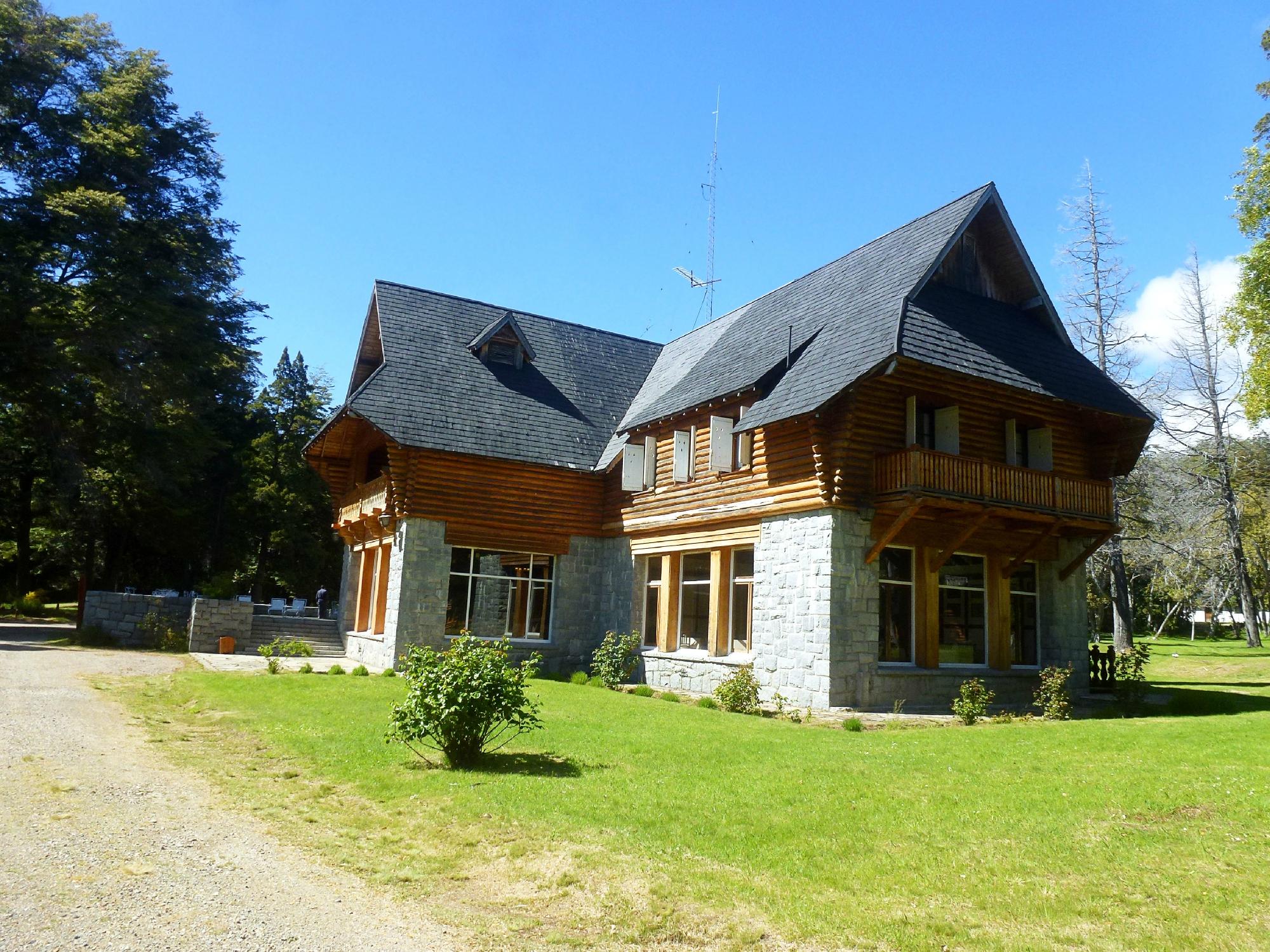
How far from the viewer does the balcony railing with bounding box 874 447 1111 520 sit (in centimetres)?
1576

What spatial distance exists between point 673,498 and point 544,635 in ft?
17.4

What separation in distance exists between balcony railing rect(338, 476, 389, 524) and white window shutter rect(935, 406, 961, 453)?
12916mm

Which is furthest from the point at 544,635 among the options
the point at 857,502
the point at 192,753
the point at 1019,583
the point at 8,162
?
the point at 8,162

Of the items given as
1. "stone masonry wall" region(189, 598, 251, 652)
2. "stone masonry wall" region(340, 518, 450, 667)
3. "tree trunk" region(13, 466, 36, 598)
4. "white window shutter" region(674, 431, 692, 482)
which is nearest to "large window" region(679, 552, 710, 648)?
"white window shutter" region(674, 431, 692, 482)

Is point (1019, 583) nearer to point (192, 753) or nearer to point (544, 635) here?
point (544, 635)

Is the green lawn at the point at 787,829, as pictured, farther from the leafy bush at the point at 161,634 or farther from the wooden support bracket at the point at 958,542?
the leafy bush at the point at 161,634

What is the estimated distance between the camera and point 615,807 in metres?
7.79

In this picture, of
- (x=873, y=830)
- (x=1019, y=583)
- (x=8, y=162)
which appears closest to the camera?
(x=873, y=830)

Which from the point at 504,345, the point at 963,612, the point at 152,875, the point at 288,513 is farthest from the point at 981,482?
the point at 288,513

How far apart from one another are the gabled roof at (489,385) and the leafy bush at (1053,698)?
11.7m

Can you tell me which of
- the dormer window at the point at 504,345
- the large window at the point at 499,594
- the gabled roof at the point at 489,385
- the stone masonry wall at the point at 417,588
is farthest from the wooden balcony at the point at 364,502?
the dormer window at the point at 504,345

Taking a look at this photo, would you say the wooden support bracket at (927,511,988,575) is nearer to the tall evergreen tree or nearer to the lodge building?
the lodge building

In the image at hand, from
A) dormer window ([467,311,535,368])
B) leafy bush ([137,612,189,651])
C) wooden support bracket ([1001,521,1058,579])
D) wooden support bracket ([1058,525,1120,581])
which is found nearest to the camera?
wooden support bracket ([1001,521,1058,579])

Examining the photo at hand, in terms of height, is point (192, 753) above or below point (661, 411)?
below
